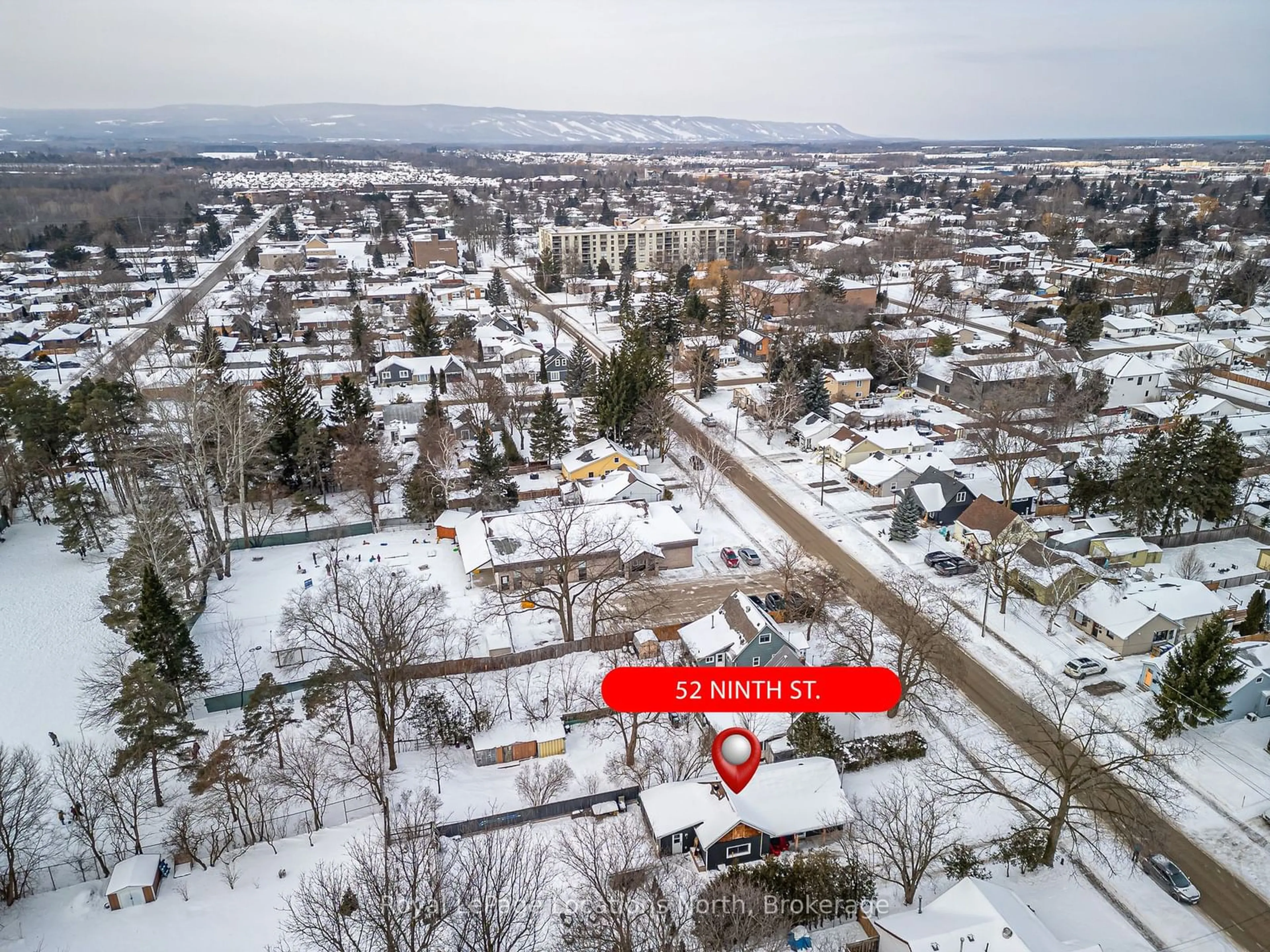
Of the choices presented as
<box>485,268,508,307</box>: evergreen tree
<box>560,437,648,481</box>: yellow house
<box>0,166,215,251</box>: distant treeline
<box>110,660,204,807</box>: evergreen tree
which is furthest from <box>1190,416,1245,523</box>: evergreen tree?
<box>0,166,215,251</box>: distant treeline

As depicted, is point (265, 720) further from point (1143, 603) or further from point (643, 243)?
point (643, 243)

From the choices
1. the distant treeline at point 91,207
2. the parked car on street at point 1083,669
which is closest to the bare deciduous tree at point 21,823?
the parked car on street at point 1083,669

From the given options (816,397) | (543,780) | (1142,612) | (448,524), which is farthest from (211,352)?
(1142,612)

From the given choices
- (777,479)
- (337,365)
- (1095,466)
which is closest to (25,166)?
(337,365)

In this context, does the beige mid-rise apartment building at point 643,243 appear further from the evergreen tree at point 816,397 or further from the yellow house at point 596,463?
the yellow house at point 596,463

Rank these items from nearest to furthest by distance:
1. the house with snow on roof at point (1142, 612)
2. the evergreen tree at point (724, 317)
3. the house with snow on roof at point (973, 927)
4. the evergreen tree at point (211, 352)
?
the house with snow on roof at point (973, 927), the house with snow on roof at point (1142, 612), the evergreen tree at point (211, 352), the evergreen tree at point (724, 317)

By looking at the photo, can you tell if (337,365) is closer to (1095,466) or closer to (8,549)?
(8,549)

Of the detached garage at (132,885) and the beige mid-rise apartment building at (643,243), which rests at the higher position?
the beige mid-rise apartment building at (643,243)

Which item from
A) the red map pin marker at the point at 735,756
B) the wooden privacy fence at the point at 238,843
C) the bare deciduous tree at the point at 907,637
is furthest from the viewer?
the bare deciduous tree at the point at 907,637
